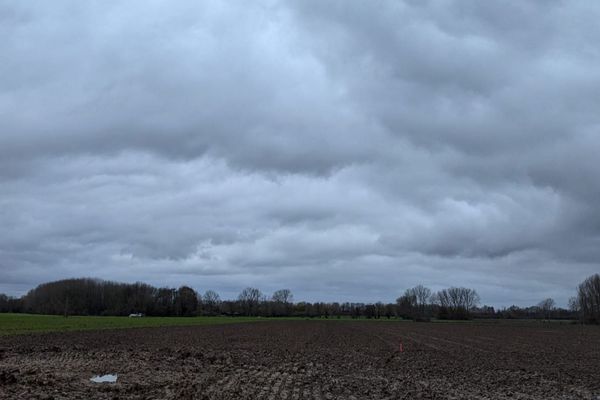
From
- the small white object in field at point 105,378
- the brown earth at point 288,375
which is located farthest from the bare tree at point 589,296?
the small white object in field at point 105,378

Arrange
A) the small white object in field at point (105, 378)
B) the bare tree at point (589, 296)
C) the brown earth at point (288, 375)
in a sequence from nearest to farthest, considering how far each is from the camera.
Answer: the brown earth at point (288, 375) < the small white object in field at point (105, 378) < the bare tree at point (589, 296)

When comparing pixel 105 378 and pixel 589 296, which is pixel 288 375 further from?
pixel 589 296

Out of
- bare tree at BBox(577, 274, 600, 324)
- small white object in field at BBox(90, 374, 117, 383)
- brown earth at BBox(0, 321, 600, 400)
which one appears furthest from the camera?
bare tree at BBox(577, 274, 600, 324)

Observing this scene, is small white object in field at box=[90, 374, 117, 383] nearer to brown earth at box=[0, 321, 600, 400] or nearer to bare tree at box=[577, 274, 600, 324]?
brown earth at box=[0, 321, 600, 400]

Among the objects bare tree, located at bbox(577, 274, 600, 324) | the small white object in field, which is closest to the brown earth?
the small white object in field

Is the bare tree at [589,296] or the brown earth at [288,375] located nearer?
the brown earth at [288,375]

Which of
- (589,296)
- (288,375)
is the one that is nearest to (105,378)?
(288,375)

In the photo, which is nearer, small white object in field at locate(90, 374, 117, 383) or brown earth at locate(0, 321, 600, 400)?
brown earth at locate(0, 321, 600, 400)

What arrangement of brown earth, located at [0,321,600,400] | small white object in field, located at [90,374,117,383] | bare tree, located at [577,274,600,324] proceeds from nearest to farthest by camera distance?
brown earth, located at [0,321,600,400] → small white object in field, located at [90,374,117,383] → bare tree, located at [577,274,600,324]

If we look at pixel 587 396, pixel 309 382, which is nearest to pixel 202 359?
pixel 309 382

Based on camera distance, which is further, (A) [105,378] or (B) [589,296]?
(B) [589,296]

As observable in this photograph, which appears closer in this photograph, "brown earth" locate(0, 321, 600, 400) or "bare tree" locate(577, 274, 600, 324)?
"brown earth" locate(0, 321, 600, 400)

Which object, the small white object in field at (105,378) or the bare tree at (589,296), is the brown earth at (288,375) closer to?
the small white object in field at (105,378)

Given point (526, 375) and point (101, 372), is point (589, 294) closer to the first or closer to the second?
point (526, 375)
